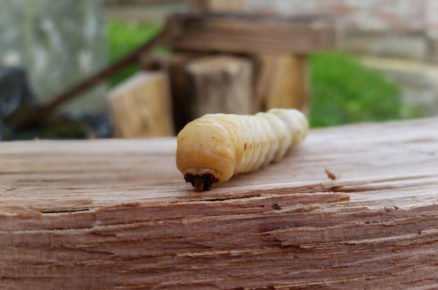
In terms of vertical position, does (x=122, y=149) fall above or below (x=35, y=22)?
above

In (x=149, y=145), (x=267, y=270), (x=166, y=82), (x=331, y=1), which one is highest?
(x=267, y=270)

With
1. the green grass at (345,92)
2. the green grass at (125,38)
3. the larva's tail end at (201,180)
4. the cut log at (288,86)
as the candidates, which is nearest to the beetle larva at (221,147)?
the larva's tail end at (201,180)

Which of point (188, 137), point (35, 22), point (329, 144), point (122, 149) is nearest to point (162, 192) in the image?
point (188, 137)

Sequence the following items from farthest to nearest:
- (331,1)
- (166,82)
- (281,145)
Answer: (331,1), (166,82), (281,145)

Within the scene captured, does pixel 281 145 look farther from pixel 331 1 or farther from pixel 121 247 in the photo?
pixel 331 1

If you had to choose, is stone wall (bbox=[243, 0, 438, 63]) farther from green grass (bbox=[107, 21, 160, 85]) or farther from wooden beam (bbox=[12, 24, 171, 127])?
wooden beam (bbox=[12, 24, 171, 127])

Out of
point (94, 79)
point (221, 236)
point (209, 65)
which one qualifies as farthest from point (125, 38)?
point (221, 236)

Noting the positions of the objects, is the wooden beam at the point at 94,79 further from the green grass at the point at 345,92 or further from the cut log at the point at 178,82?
the green grass at the point at 345,92
